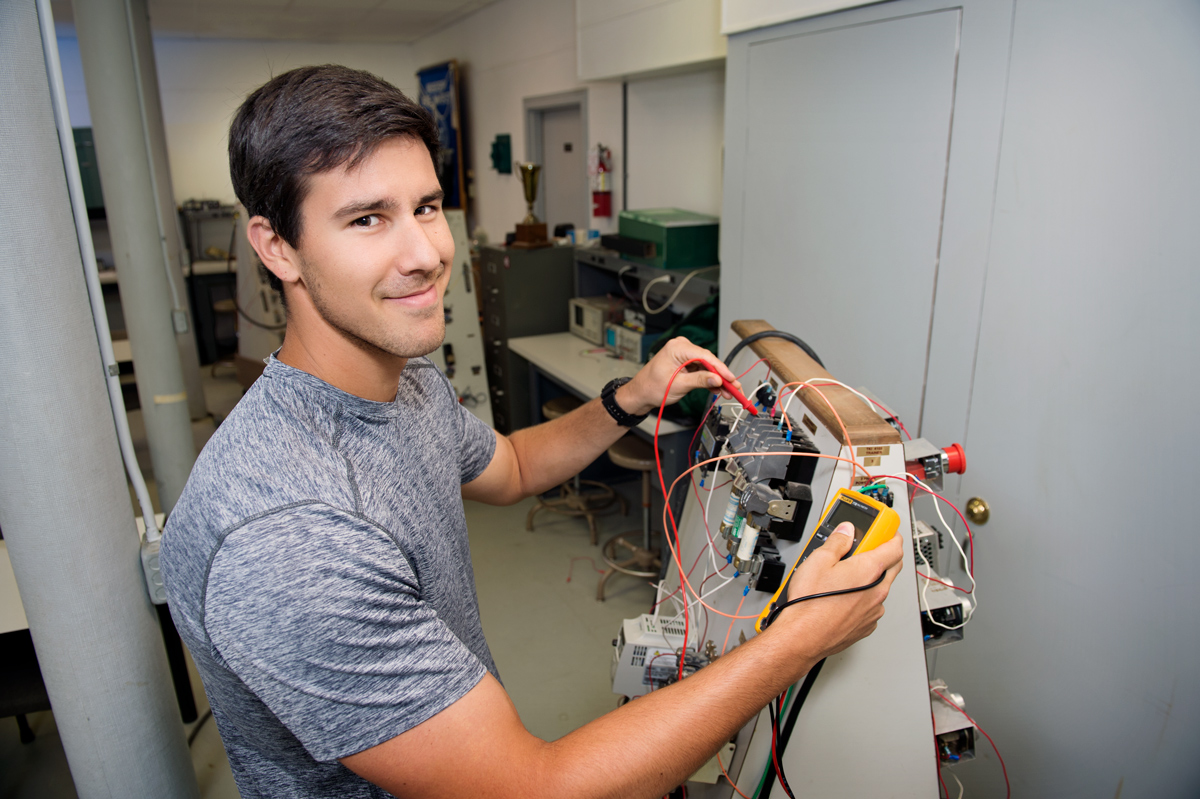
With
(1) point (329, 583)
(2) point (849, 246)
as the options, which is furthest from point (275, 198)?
(2) point (849, 246)

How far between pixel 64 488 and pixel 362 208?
86 centimetres

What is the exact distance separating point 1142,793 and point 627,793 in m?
1.35

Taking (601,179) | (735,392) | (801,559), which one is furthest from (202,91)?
(801,559)

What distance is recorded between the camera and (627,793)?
752 mm

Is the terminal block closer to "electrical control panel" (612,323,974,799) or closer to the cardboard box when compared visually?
"electrical control panel" (612,323,974,799)

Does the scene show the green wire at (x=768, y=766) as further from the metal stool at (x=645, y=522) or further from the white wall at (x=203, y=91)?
the white wall at (x=203, y=91)

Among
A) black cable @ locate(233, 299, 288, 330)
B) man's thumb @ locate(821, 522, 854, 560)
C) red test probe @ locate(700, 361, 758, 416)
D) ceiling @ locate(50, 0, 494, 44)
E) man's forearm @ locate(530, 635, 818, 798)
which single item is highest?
ceiling @ locate(50, 0, 494, 44)

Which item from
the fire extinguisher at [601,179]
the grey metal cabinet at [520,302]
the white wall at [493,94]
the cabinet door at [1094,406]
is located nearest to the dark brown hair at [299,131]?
the cabinet door at [1094,406]

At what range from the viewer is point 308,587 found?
2.28 ft

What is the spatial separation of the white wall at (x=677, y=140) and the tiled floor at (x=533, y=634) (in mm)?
1609

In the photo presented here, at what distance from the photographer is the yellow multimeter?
85 cm

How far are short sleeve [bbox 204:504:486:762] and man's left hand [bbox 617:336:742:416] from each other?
0.66 meters

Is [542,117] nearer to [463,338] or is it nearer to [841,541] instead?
[463,338]

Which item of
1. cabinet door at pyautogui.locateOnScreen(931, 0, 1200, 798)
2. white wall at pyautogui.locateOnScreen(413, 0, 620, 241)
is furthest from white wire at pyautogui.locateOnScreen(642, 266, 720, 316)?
cabinet door at pyautogui.locateOnScreen(931, 0, 1200, 798)
